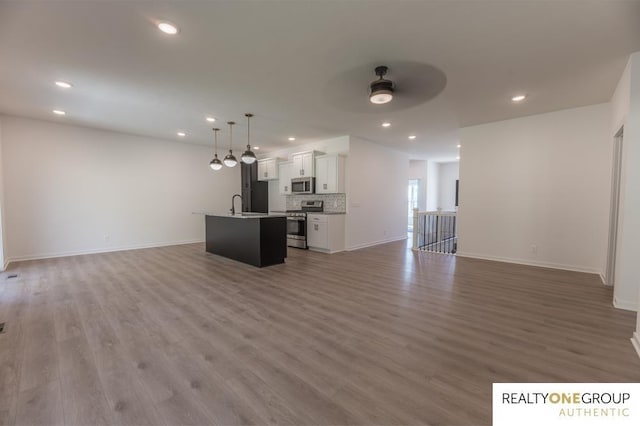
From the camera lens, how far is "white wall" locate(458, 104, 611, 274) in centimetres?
442

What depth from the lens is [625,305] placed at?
9.81 ft

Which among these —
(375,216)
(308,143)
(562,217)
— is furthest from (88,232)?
(562,217)

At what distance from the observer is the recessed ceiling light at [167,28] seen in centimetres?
236

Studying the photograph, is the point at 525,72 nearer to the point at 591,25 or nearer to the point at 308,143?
the point at 591,25

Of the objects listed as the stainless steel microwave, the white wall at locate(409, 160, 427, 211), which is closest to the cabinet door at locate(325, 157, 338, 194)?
the stainless steel microwave

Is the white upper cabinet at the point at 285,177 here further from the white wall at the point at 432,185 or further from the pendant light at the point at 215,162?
the white wall at the point at 432,185

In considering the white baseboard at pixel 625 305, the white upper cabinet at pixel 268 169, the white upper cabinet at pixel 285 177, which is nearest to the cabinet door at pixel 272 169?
the white upper cabinet at pixel 268 169

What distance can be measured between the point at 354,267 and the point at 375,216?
277cm

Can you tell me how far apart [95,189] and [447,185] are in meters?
12.3

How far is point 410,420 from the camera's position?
1505 mm

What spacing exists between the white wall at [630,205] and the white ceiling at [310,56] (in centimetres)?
40

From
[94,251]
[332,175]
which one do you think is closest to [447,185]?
[332,175]

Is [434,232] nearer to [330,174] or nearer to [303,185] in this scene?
[330,174]

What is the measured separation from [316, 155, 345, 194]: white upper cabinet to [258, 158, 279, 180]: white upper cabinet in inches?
64.7
